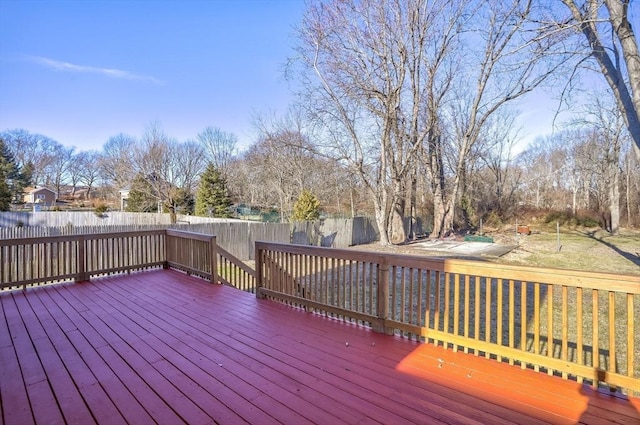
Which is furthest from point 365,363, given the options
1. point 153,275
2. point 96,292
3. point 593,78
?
point 593,78

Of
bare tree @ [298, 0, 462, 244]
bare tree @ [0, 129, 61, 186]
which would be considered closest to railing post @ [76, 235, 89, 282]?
bare tree @ [298, 0, 462, 244]

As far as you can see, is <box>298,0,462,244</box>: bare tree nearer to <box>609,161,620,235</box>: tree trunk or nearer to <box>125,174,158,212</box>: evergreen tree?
<box>609,161,620,235</box>: tree trunk

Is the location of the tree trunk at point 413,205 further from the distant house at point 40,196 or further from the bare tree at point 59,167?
the bare tree at point 59,167

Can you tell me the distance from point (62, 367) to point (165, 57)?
1562 cm

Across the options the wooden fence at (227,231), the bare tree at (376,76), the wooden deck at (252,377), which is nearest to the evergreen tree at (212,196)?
the wooden fence at (227,231)

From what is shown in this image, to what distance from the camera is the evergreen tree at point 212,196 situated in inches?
827

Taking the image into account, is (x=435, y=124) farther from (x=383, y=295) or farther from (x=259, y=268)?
(x=383, y=295)

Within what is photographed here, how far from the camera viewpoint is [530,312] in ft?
19.6

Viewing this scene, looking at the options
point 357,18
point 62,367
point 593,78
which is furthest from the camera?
point 357,18

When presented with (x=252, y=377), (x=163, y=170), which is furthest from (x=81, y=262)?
(x=163, y=170)

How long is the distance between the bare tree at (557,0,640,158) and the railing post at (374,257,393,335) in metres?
4.16

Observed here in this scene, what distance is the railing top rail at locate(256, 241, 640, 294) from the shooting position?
2.07 metres

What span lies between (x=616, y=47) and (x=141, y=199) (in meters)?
24.5

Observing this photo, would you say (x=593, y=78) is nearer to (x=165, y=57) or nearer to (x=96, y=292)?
(x=96, y=292)
